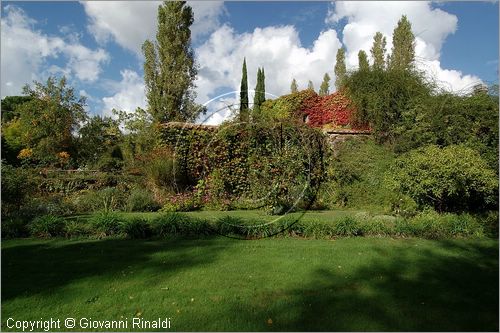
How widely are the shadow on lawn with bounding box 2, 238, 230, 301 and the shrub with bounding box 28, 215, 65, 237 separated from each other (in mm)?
504

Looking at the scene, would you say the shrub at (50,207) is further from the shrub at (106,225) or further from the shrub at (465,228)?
the shrub at (465,228)

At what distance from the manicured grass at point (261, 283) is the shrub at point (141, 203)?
3.21m

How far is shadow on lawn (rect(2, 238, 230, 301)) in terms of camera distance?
14.2 ft

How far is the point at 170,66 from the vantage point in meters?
21.2

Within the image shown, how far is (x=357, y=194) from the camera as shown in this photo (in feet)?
34.3

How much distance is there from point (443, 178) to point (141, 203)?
6952mm

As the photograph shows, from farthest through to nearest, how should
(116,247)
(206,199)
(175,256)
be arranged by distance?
(206,199) < (116,247) < (175,256)

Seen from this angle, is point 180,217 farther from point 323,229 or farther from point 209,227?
point 323,229

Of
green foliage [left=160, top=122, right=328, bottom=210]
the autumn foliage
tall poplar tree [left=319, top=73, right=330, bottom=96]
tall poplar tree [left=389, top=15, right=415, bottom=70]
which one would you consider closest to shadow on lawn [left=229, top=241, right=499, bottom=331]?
green foliage [left=160, top=122, right=328, bottom=210]

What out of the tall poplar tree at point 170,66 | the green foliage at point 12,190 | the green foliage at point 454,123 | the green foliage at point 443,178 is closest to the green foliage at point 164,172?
the green foliage at point 12,190

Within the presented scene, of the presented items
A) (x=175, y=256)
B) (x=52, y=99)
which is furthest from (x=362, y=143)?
(x=52, y=99)

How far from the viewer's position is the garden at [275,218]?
3664 millimetres

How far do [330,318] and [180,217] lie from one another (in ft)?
A: 12.9

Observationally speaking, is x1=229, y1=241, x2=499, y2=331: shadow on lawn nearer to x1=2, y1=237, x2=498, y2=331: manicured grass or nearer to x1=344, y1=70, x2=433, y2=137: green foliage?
x1=2, y1=237, x2=498, y2=331: manicured grass
